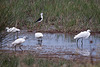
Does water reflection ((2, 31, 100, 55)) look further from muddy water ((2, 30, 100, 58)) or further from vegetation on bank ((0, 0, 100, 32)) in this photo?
vegetation on bank ((0, 0, 100, 32))

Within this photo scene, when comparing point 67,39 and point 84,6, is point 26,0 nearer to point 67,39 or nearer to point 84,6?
point 84,6

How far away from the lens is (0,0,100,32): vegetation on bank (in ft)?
52.8

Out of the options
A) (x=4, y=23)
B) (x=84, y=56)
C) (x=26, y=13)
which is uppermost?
(x=26, y=13)

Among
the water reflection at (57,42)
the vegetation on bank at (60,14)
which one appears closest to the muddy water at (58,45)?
the water reflection at (57,42)

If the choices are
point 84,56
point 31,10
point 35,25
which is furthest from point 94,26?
point 84,56

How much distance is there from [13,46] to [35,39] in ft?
8.12

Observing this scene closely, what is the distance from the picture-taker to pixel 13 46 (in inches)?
482

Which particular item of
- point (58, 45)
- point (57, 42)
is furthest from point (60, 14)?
point (58, 45)

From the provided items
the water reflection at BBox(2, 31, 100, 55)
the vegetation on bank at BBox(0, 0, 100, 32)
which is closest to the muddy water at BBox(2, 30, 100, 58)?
the water reflection at BBox(2, 31, 100, 55)

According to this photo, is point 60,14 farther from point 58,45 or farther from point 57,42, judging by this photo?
point 58,45

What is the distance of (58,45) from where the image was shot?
502 inches

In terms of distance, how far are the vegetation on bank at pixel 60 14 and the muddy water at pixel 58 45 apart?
3.08ft

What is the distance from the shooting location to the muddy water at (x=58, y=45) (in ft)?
36.8

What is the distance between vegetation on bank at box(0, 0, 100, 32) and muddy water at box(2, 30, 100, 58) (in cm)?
94
